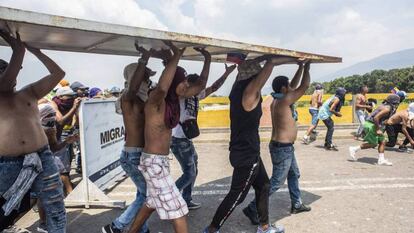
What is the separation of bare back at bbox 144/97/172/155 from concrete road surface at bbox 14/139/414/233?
1345 mm

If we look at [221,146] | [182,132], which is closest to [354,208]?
[182,132]

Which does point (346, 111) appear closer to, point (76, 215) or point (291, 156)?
point (291, 156)

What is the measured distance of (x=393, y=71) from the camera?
145ft

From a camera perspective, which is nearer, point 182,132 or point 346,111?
point 182,132

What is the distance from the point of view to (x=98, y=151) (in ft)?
17.9

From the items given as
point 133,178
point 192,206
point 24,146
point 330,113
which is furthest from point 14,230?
point 330,113

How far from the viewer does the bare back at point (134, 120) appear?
11.0ft

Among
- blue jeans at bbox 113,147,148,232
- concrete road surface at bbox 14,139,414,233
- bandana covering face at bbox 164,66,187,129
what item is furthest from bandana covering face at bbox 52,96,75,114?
bandana covering face at bbox 164,66,187,129

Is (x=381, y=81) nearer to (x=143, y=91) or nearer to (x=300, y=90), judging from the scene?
(x=300, y=90)

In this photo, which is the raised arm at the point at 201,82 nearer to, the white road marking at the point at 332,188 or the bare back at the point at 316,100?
the white road marking at the point at 332,188

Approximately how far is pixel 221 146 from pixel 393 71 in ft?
136

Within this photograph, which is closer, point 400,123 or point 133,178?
point 133,178

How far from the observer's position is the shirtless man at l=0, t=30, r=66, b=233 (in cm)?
273

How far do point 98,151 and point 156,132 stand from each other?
2.65 m
